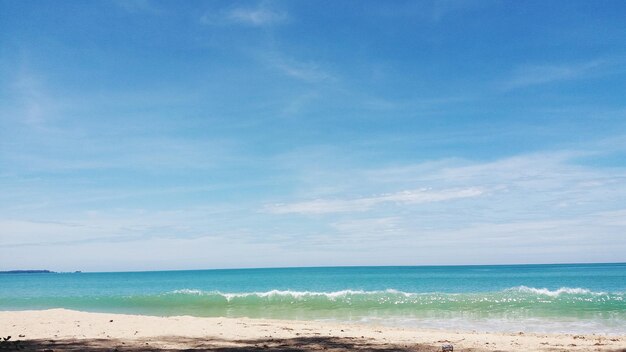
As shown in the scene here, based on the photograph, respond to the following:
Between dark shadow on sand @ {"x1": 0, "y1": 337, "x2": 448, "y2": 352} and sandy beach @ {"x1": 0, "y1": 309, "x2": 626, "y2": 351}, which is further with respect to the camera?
sandy beach @ {"x1": 0, "y1": 309, "x2": 626, "y2": 351}

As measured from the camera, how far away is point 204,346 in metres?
11.7

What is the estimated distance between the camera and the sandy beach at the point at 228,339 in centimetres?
1145

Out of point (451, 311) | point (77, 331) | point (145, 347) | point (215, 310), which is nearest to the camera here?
point (145, 347)

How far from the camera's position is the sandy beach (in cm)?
1145

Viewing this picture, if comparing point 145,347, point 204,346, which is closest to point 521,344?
point 204,346

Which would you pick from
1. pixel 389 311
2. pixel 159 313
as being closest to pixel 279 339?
pixel 389 311

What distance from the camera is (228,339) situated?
43.0 feet

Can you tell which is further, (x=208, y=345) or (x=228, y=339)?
(x=228, y=339)

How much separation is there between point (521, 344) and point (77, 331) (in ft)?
40.9

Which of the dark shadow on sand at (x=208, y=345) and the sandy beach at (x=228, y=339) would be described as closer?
the dark shadow on sand at (x=208, y=345)

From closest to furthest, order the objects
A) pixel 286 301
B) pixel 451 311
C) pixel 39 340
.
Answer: pixel 39 340, pixel 451 311, pixel 286 301

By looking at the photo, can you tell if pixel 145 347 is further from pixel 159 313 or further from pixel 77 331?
pixel 159 313

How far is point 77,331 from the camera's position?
14391 mm

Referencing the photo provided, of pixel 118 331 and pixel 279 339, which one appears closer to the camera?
pixel 279 339
